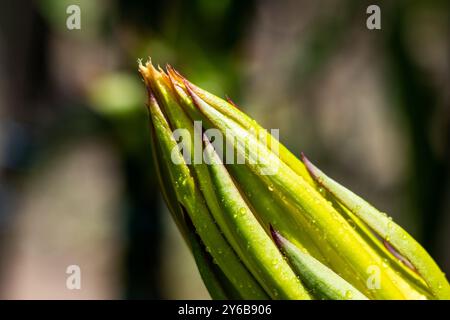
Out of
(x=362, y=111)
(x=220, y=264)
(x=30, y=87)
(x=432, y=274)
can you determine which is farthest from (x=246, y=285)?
Result: (x=362, y=111)

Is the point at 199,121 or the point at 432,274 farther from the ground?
the point at 199,121

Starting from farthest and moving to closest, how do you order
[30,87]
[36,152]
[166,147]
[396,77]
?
[30,87], [36,152], [396,77], [166,147]

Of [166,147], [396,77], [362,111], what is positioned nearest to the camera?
[166,147]

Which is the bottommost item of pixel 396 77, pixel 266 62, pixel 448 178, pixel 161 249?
pixel 161 249

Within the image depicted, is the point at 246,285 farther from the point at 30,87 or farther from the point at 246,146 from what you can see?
the point at 30,87

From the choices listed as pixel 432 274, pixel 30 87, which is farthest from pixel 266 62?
pixel 432 274

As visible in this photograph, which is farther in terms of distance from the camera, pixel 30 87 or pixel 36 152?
pixel 30 87
